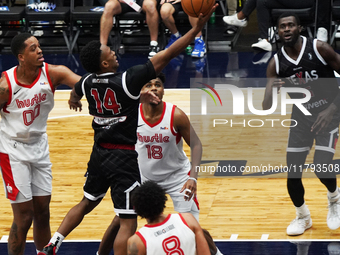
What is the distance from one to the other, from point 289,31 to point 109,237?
231 centimetres

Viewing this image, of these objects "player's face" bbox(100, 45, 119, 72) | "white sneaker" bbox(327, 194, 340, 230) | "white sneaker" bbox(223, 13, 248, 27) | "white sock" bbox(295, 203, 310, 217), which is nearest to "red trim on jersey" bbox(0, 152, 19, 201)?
"player's face" bbox(100, 45, 119, 72)

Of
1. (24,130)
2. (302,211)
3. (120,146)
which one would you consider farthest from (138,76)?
(302,211)

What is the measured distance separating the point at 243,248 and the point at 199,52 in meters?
6.21

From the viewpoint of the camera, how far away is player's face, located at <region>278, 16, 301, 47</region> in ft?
16.7

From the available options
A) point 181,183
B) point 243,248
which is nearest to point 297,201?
point 243,248

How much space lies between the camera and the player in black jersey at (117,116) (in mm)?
4168

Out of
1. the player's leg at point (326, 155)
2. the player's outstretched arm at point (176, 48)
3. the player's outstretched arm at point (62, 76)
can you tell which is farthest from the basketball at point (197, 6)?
the player's leg at point (326, 155)

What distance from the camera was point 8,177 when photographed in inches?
179

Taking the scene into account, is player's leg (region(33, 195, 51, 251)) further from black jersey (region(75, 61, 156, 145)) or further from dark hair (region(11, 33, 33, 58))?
dark hair (region(11, 33, 33, 58))

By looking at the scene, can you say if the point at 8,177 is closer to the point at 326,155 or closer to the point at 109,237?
the point at 109,237

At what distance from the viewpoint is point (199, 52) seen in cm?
1078

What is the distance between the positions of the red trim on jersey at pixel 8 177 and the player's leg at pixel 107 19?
20.1ft

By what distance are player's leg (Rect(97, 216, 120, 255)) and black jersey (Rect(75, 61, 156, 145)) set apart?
0.69m

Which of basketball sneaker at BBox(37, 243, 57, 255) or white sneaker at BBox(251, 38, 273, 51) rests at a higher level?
basketball sneaker at BBox(37, 243, 57, 255)
